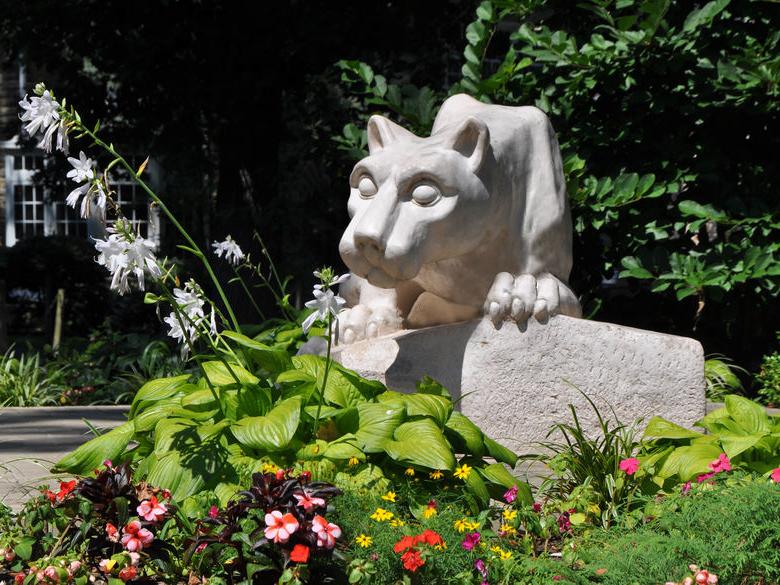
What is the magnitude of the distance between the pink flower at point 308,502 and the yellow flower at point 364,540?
19 cm

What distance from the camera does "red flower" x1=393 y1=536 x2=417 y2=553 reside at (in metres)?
3.20

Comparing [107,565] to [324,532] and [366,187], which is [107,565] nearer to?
[324,532]

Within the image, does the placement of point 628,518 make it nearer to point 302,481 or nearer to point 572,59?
point 302,481

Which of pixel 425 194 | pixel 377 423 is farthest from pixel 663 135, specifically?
pixel 377 423

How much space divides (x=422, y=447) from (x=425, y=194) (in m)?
1.75

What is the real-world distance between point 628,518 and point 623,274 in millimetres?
4245

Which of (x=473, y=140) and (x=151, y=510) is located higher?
(x=473, y=140)

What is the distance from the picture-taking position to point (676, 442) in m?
4.78

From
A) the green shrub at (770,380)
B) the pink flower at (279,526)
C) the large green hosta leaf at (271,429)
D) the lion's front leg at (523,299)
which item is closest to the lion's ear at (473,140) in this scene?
the lion's front leg at (523,299)

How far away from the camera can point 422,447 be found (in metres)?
3.91

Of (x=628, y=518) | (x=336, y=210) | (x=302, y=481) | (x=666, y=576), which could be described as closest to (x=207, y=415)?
(x=302, y=481)

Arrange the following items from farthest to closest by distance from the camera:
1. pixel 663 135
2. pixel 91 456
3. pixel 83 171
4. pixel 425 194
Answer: pixel 663 135, pixel 425 194, pixel 91 456, pixel 83 171

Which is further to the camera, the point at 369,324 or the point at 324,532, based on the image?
the point at 369,324

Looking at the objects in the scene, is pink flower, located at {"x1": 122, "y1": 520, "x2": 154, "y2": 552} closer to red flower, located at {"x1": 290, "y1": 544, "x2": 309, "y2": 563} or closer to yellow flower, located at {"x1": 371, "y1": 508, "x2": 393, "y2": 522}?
red flower, located at {"x1": 290, "y1": 544, "x2": 309, "y2": 563}
